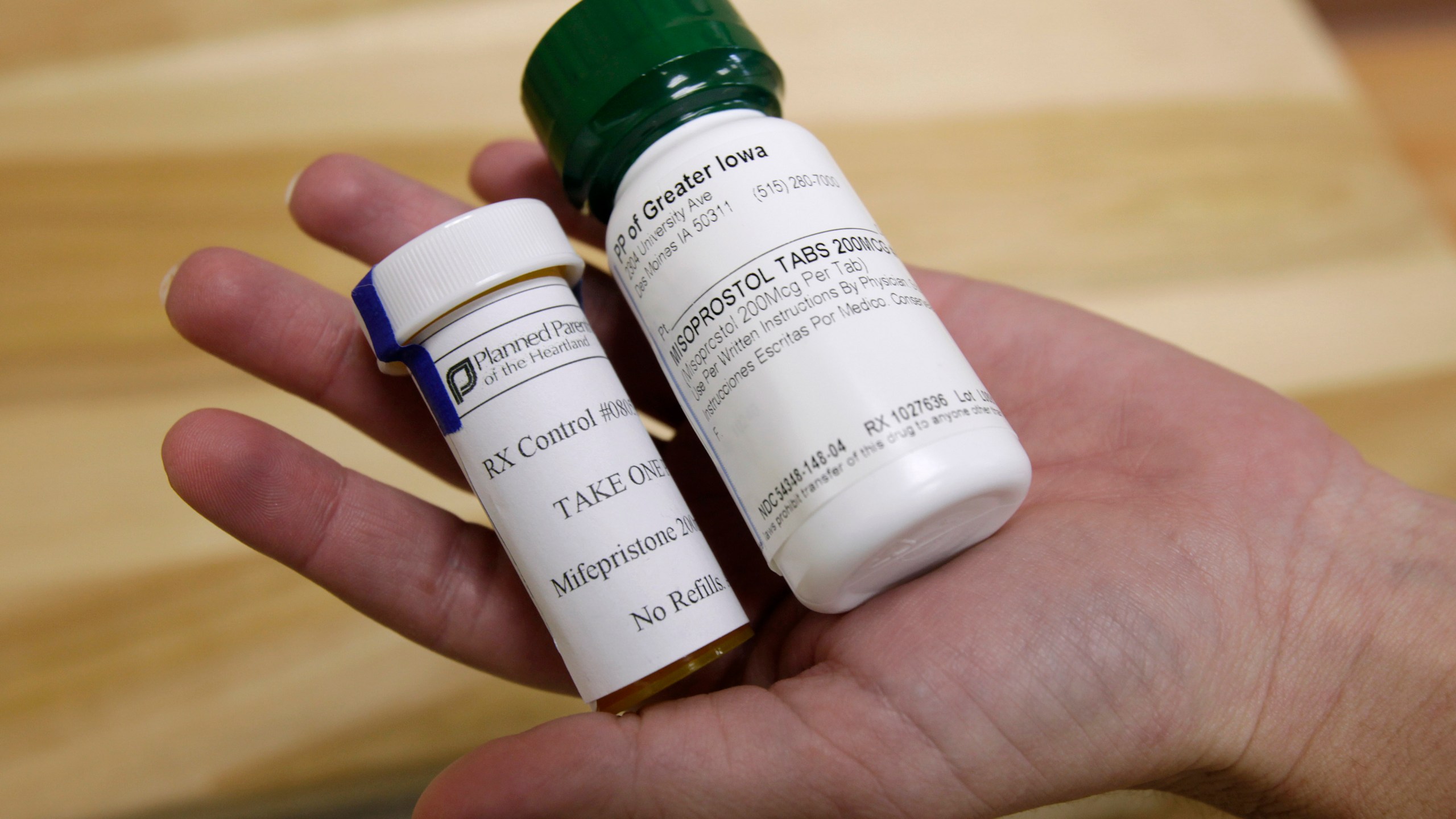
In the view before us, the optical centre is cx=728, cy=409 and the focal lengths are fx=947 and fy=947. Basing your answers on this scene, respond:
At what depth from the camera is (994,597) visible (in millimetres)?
547

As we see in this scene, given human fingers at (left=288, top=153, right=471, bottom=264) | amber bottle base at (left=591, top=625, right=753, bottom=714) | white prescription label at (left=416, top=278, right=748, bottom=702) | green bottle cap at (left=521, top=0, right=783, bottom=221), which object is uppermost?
green bottle cap at (left=521, top=0, right=783, bottom=221)

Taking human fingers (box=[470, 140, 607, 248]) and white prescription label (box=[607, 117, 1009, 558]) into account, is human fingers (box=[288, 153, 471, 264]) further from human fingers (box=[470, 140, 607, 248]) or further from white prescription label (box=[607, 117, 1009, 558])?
white prescription label (box=[607, 117, 1009, 558])

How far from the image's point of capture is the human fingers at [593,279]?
756 millimetres

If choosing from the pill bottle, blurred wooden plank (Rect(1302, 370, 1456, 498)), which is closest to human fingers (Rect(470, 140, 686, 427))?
the pill bottle

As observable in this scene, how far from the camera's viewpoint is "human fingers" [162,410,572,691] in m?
0.60

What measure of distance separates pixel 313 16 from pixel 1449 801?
3.94ft

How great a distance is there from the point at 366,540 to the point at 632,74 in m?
0.35

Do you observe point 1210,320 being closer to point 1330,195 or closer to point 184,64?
point 1330,195

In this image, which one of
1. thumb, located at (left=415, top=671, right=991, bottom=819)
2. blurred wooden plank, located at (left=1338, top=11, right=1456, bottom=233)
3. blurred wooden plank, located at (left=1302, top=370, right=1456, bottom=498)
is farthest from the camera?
blurred wooden plank, located at (left=1338, top=11, right=1456, bottom=233)

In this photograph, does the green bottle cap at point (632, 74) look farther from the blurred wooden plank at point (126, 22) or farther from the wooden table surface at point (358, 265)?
the blurred wooden plank at point (126, 22)

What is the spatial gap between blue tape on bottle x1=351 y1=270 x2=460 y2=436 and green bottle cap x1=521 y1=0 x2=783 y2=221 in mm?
151

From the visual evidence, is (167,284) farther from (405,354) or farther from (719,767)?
(719,767)

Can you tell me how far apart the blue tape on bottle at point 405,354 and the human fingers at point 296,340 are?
9 centimetres

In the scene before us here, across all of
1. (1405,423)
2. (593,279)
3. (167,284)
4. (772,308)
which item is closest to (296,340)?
(167,284)
